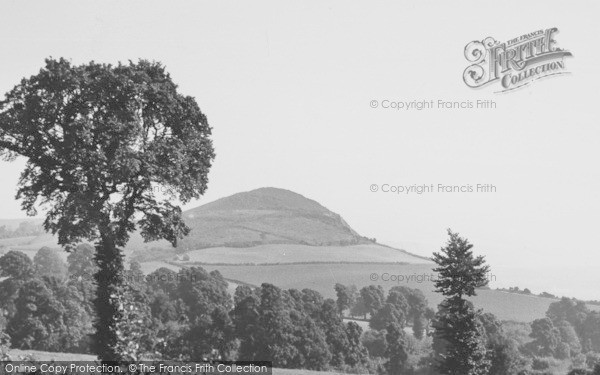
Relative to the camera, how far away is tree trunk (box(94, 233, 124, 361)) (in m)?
46.7

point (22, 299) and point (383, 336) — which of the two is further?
point (383, 336)

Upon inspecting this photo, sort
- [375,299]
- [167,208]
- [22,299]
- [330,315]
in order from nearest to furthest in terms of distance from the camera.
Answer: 1. [167,208]
2. [22,299]
3. [330,315]
4. [375,299]

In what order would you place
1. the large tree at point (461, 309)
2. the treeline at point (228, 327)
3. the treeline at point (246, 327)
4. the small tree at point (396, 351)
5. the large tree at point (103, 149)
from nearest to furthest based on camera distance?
the large tree at point (103, 149), the large tree at point (461, 309), the treeline at point (246, 327), the treeline at point (228, 327), the small tree at point (396, 351)

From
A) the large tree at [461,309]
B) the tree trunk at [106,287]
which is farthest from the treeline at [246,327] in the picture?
the tree trunk at [106,287]

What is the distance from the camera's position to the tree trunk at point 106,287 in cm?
4666

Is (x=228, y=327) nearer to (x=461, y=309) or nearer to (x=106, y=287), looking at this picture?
(x=461, y=309)

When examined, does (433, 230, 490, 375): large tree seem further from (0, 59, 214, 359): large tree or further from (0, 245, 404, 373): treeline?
(0, 245, 404, 373): treeline

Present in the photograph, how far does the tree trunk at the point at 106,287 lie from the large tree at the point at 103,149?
0.22 ft

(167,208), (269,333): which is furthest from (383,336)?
(167,208)

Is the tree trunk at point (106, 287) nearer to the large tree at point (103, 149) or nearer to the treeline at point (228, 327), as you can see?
the large tree at point (103, 149)

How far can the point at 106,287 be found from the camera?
47.0 m

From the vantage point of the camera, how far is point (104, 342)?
46.8m

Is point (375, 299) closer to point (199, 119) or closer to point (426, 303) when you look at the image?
point (426, 303)

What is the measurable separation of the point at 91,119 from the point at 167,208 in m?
8.05
